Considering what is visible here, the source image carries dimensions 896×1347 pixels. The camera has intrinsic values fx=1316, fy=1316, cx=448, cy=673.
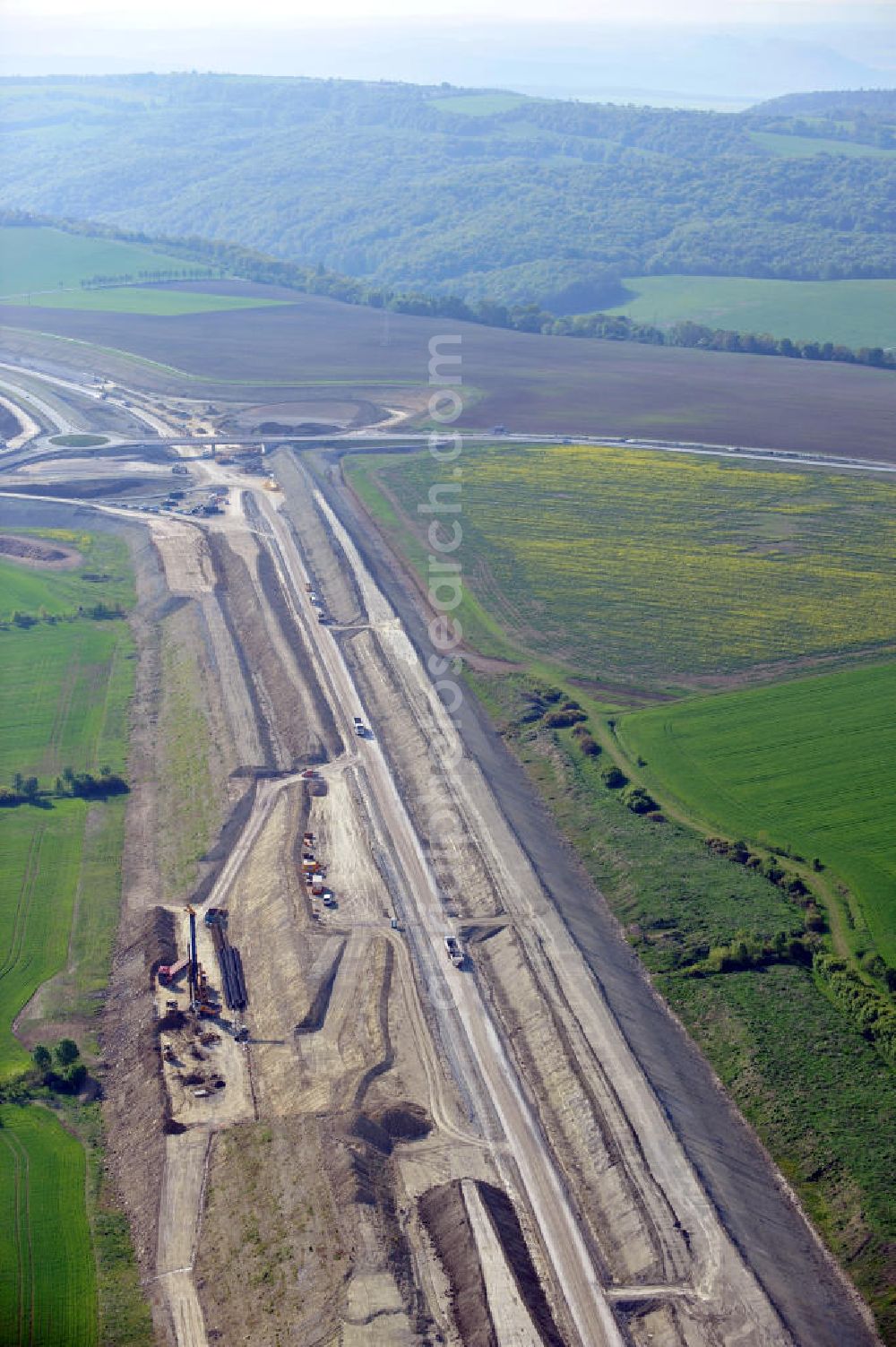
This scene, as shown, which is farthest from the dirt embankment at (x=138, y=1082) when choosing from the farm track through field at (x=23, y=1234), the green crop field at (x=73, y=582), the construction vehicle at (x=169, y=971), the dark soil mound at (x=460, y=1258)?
the green crop field at (x=73, y=582)

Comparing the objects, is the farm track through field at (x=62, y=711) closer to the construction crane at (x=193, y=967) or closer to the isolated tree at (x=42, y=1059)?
the construction crane at (x=193, y=967)

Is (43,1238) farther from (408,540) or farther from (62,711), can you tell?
(408,540)

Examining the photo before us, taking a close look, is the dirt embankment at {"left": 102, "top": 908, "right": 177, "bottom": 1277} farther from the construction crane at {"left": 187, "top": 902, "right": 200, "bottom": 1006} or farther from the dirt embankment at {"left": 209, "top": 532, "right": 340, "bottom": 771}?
the dirt embankment at {"left": 209, "top": 532, "right": 340, "bottom": 771}

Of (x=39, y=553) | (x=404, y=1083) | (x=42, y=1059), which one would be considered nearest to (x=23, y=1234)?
(x=42, y=1059)

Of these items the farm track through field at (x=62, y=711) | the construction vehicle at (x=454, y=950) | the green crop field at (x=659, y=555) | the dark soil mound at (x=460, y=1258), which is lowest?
the dark soil mound at (x=460, y=1258)

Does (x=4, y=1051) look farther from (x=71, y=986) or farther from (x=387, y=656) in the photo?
(x=387, y=656)

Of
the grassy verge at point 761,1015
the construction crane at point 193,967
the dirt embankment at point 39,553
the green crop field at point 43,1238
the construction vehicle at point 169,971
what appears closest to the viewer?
the green crop field at point 43,1238
